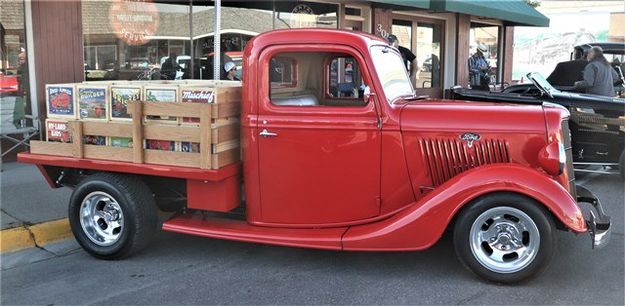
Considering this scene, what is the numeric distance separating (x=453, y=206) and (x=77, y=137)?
3025 millimetres

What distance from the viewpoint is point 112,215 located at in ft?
15.7

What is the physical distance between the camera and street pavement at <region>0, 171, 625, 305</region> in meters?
3.92

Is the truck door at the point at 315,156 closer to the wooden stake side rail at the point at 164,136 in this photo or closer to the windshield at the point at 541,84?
the wooden stake side rail at the point at 164,136

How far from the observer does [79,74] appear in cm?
841

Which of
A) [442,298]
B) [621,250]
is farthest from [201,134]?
[621,250]

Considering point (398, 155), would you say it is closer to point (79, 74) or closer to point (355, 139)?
point (355, 139)

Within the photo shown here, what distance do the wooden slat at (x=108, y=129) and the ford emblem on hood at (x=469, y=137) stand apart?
2.58 meters

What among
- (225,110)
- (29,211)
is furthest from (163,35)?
(225,110)

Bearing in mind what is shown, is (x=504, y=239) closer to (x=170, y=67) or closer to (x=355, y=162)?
(x=355, y=162)

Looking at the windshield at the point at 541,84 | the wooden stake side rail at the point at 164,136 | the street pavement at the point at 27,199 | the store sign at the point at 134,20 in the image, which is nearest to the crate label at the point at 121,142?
the wooden stake side rail at the point at 164,136

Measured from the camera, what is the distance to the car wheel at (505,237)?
393cm

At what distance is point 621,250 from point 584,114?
330 cm

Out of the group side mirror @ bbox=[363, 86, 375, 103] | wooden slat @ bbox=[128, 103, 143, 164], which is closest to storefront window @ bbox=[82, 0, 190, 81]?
wooden slat @ bbox=[128, 103, 143, 164]

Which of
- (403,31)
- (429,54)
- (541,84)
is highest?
(403,31)
